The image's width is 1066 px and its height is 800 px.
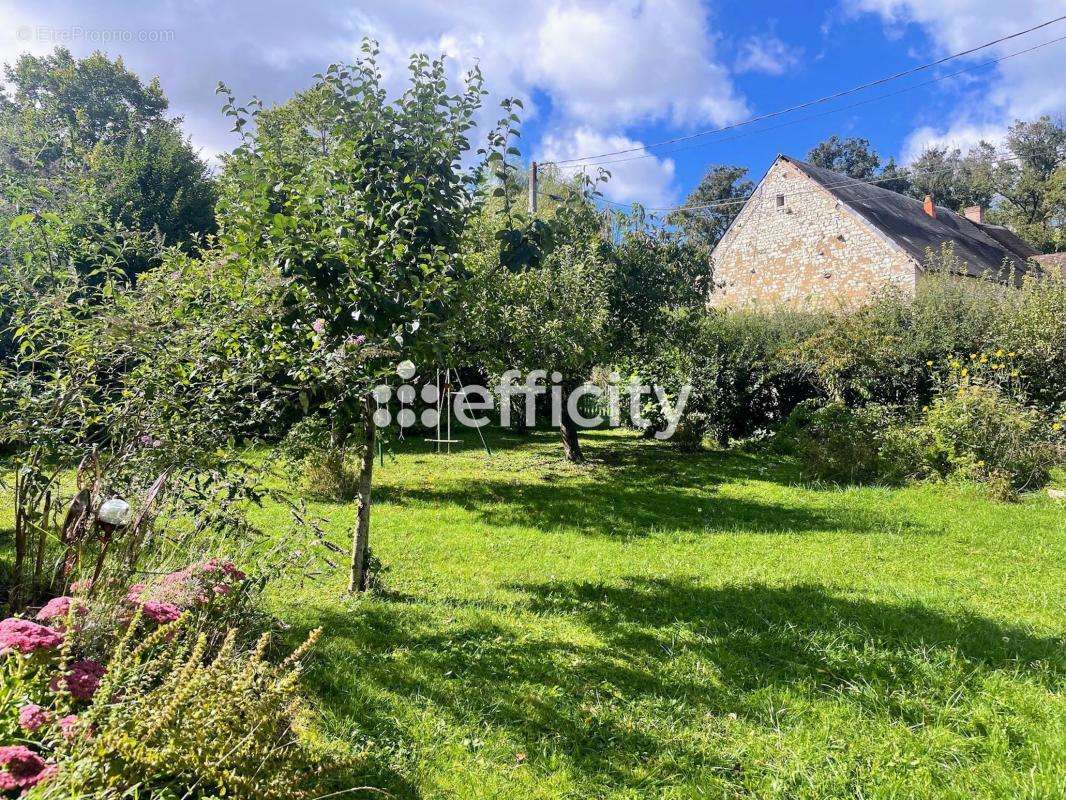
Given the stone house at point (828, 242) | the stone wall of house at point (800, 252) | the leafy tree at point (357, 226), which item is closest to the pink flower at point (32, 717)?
the leafy tree at point (357, 226)

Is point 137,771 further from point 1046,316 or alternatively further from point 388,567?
point 1046,316

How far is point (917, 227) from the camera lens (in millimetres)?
20266

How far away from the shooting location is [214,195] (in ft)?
56.5

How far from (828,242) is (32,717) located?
21.5 metres

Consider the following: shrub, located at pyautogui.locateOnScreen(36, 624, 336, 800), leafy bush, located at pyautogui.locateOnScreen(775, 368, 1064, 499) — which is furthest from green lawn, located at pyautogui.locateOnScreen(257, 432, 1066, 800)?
leafy bush, located at pyautogui.locateOnScreen(775, 368, 1064, 499)

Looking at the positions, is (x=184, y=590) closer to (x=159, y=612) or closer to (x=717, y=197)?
(x=159, y=612)

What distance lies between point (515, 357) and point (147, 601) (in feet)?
19.6

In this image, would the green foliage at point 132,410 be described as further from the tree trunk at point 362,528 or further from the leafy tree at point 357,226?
the tree trunk at point 362,528

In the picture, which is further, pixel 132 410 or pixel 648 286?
pixel 648 286

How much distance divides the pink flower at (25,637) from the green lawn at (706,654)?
1.17m

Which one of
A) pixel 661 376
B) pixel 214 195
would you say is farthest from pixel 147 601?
pixel 214 195

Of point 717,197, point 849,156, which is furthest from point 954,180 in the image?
point 717,197

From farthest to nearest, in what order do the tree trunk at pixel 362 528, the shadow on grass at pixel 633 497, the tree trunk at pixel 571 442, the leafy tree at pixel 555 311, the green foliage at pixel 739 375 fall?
the green foliage at pixel 739 375, the tree trunk at pixel 571 442, the leafy tree at pixel 555 311, the shadow on grass at pixel 633 497, the tree trunk at pixel 362 528

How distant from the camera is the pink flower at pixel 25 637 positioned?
214cm
